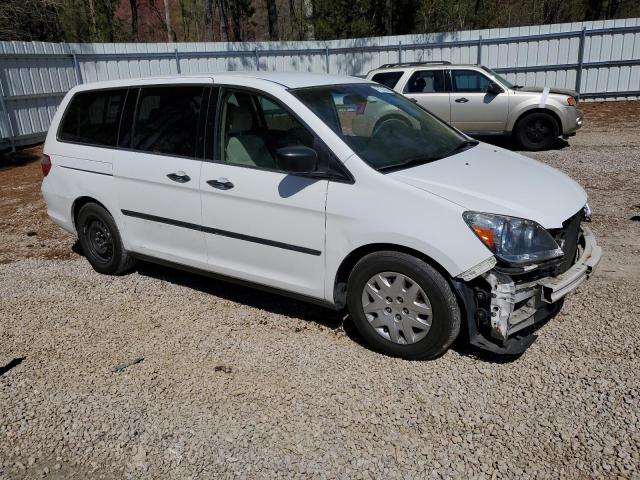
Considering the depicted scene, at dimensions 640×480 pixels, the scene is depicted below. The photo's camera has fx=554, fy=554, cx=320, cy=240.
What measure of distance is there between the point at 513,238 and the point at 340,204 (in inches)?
42.5

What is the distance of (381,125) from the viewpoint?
13.8 ft

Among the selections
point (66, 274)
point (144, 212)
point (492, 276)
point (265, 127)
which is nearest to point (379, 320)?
point (492, 276)

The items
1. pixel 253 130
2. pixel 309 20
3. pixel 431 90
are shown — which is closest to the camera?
pixel 253 130

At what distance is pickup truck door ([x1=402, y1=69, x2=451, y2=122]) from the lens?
11.5 metres

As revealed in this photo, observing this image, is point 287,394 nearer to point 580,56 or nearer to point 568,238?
point 568,238

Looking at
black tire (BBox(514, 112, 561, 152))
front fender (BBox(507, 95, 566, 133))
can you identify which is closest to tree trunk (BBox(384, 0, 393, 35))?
front fender (BBox(507, 95, 566, 133))

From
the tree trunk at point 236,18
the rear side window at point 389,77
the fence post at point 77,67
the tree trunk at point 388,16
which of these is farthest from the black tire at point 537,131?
the tree trunk at point 236,18

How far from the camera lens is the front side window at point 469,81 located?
11203 millimetres

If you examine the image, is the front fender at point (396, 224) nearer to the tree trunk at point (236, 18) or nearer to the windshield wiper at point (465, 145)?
the windshield wiper at point (465, 145)

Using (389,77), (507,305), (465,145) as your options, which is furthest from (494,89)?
(507,305)

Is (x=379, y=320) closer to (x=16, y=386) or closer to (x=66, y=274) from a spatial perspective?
(x=16, y=386)

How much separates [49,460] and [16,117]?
40.5ft

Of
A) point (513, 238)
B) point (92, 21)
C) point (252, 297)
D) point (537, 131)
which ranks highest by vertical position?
point (92, 21)

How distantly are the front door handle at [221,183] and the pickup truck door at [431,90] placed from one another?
8.16 metres
